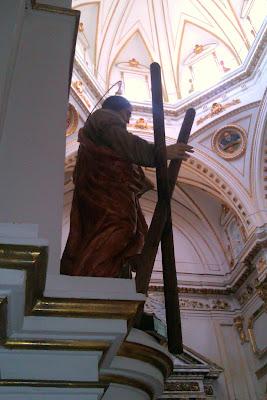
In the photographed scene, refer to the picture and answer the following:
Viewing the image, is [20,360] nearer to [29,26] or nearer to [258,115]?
[29,26]

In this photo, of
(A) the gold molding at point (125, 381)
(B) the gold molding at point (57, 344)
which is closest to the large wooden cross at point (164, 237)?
(A) the gold molding at point (125, 381)

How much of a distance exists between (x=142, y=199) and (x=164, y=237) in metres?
10.9

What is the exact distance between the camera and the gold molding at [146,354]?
→ 6.26 ft

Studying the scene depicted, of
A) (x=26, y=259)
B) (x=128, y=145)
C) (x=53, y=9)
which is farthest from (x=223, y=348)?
(x=26, y=259)

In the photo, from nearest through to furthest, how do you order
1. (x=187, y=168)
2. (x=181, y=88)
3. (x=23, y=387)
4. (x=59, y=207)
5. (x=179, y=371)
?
(x=23, y=387), (x=59, y=207), (x=179, y=371), (x=187, y=168), (x=181, y=88)

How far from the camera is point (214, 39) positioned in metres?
14.0

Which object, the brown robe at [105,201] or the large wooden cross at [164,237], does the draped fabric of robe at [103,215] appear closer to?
the brown robe at [105,201]

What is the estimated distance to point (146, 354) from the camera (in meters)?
1.95

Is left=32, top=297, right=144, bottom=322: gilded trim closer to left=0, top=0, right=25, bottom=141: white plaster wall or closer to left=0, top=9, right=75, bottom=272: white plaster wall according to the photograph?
left=0, top=9, right=75, bottom=272: white plaster wall

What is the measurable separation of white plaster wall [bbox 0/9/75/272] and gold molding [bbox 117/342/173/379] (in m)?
0.50

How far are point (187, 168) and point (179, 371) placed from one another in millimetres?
5352

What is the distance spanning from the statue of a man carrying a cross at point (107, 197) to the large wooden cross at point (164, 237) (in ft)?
0.31

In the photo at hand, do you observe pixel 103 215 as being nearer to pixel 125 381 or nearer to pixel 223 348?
pixel 125 381

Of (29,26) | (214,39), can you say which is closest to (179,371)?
(29,26)
